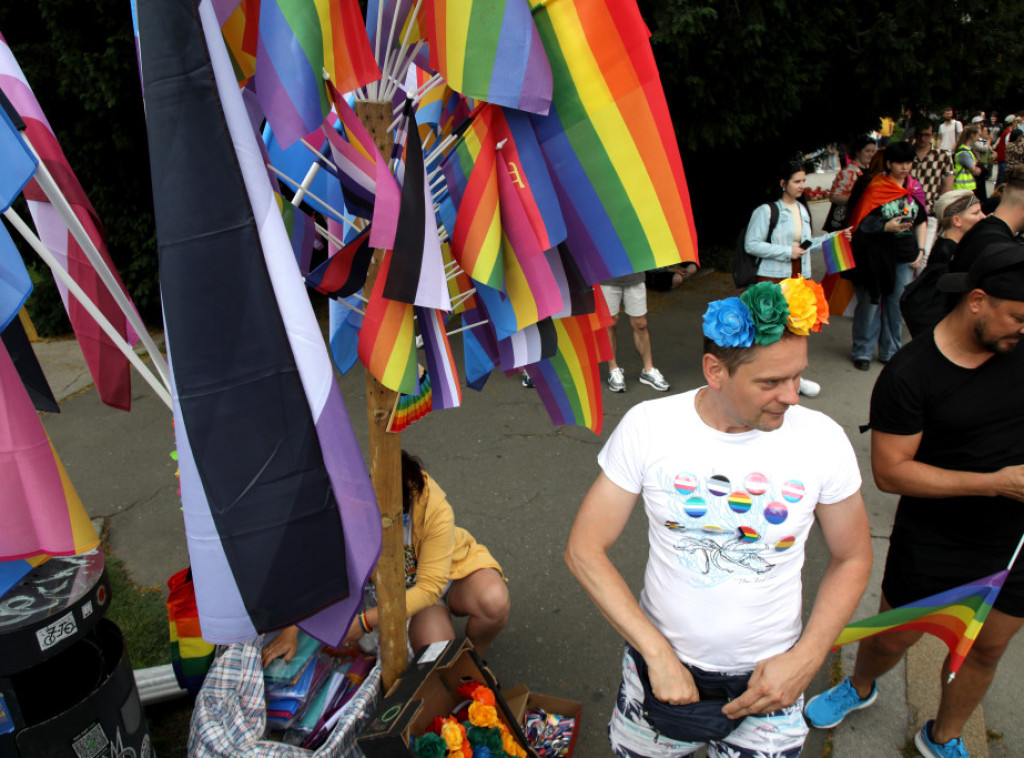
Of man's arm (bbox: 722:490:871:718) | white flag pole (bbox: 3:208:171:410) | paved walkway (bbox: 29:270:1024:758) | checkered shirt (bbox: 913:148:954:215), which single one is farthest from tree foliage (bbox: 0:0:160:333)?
checkered shirt (bbox: 913:148:954:215)

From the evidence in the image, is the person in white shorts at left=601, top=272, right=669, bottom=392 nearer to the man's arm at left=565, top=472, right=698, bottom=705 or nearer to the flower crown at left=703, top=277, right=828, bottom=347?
the man's arm at left=565, top=472, right=698, bottom=705

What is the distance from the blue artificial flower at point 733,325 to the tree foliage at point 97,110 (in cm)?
609

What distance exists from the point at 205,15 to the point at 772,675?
6.68 ft

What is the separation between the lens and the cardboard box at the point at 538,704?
2.59 meters

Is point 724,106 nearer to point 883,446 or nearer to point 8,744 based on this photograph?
point 883,446

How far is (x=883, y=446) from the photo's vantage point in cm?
246

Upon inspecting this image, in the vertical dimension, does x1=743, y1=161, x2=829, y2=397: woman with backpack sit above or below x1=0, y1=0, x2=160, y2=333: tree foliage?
below

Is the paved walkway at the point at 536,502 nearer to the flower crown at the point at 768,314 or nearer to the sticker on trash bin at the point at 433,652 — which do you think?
the sticker on trash bin at the point at 433,652

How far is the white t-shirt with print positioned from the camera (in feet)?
6.05

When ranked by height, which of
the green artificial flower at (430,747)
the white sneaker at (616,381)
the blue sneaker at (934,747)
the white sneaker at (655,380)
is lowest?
the blue sneaker at (934,747)

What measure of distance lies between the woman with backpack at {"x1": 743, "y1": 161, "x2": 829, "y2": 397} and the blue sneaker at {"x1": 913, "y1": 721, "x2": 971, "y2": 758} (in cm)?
352

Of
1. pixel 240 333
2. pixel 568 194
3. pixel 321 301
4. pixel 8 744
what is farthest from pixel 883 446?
pixel 321 301

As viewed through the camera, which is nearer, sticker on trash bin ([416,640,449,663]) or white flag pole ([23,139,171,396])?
white flag pole ([23,139,171,396])

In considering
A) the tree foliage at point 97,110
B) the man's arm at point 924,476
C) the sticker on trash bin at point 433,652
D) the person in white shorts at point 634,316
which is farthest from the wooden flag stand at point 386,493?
the tree foliage at point 97,110
